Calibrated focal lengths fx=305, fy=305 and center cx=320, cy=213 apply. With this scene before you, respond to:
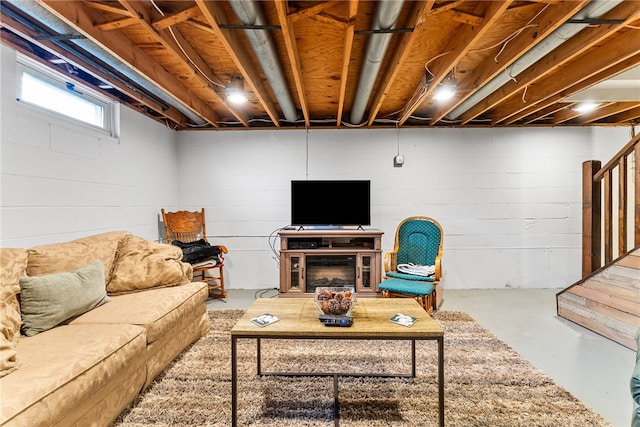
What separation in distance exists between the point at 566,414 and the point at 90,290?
9.49 feet

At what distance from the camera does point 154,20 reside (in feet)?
5.96

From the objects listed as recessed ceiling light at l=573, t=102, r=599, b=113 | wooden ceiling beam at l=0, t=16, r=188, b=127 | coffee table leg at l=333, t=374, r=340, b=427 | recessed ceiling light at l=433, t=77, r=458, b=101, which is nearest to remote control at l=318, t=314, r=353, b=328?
coffee table leg at l=333, t=374, r=340, b=427

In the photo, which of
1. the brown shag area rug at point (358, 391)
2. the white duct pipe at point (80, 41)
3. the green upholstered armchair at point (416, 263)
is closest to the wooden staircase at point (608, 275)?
the brown shag area rug at point (358, 391)

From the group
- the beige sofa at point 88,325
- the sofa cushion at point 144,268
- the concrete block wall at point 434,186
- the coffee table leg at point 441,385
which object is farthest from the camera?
the concrete block wall at point 434,186

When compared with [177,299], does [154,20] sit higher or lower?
higher

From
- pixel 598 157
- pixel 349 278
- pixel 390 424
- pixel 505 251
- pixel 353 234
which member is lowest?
pixel 390 424

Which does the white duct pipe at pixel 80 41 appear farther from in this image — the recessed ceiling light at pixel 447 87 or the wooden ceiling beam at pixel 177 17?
the recessed ceiling light at pixel 447 87

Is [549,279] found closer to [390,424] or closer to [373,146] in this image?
[373,146]

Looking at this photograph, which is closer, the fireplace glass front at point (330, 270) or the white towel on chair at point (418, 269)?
the white towel on chair at point (418, 269)

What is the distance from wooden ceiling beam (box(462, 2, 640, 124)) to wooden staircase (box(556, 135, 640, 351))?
3.71 feet

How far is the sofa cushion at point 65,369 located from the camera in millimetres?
1133

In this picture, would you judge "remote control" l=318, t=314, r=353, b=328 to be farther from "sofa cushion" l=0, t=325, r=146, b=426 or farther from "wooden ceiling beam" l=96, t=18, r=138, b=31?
"wooden ceiling beam" l=96, t=18, r=138, b=31

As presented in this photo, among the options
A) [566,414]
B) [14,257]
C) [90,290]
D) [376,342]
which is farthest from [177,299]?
[566,414]

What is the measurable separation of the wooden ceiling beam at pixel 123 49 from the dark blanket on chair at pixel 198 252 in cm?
152
